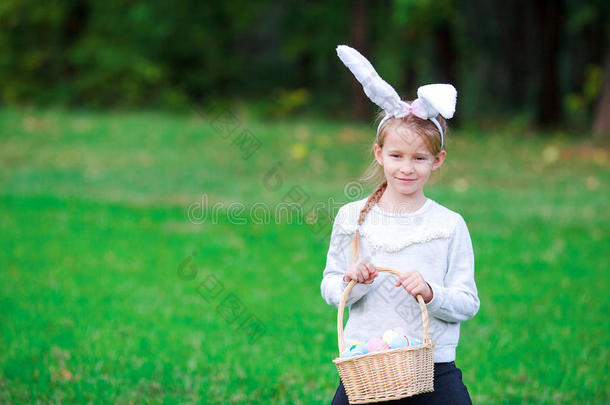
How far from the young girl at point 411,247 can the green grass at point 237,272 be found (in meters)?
1.72

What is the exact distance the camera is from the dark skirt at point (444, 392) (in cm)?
272

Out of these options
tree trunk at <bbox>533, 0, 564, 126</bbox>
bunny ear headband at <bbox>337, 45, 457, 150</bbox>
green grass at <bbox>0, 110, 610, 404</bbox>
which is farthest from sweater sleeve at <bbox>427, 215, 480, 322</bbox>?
tree trunk at <bbox>533, 0, 564, 126</bbox>

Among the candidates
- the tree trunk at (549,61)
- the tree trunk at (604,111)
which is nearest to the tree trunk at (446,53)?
the tree trunk at (549,61)

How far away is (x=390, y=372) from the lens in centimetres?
248

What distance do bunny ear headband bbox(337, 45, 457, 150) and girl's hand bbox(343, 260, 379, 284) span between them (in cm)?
57

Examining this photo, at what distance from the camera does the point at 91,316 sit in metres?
5.88

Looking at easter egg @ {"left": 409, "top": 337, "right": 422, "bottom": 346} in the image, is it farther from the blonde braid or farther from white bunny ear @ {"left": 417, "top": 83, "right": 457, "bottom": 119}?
white bunny ear @ {"left": 417, "top": 83, "right": 457, "bottom": 119}

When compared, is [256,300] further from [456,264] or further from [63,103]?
[63,103]

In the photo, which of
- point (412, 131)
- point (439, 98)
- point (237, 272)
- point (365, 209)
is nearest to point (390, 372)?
point (365, 209)

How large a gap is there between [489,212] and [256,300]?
15.9ft

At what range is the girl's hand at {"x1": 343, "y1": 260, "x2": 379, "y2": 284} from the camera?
2574 millimetres

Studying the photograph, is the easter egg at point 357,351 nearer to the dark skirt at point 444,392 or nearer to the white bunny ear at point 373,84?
the dark skirt at point 444,392

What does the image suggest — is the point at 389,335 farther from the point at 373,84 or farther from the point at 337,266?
the point at 373,84

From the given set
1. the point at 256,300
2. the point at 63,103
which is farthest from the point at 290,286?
the point at 63,103
